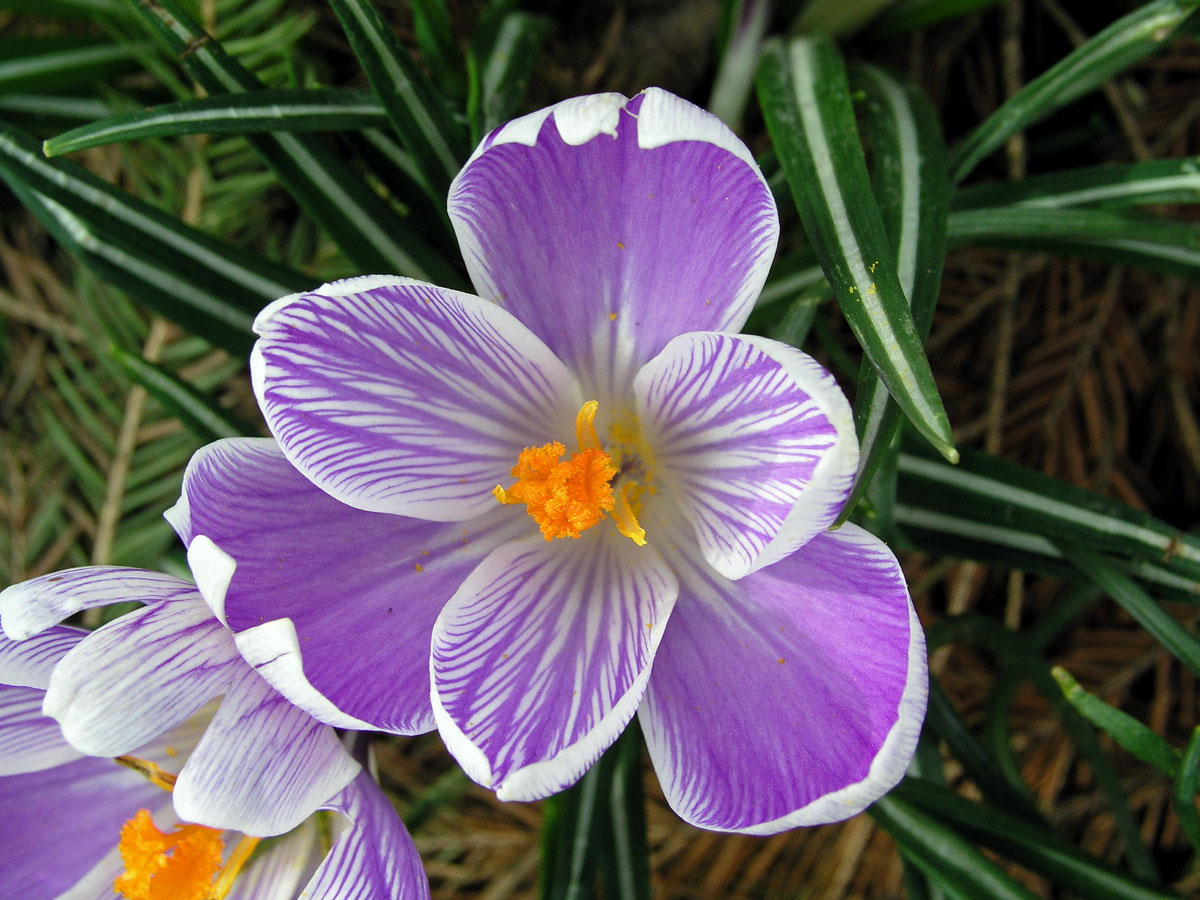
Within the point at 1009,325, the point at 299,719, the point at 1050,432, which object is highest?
the point at 299,719

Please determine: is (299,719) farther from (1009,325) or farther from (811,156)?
(1009,325)

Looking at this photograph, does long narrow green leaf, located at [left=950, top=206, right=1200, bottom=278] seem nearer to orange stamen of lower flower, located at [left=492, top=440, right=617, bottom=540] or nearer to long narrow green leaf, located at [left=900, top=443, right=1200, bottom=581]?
long narrow green leaf, located at [left=900, top=443, right=1200, bottom=581]

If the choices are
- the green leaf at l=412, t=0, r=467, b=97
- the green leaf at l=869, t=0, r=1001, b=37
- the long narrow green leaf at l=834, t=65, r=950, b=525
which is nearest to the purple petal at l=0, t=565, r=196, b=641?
the long narrow green leaf at l=834, t=65, r=950, b=525

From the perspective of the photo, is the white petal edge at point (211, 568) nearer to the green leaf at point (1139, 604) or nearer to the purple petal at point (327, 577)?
the purple petal at point (327, 577)

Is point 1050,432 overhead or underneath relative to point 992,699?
overhead

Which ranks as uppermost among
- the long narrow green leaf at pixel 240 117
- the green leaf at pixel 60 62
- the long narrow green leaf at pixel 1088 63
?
the green leaf at pixel 60 62

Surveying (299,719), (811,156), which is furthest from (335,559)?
(811,156)

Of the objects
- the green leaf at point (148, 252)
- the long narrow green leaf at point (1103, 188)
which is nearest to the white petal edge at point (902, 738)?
the long narrow green leaf at point (1103, 188)
